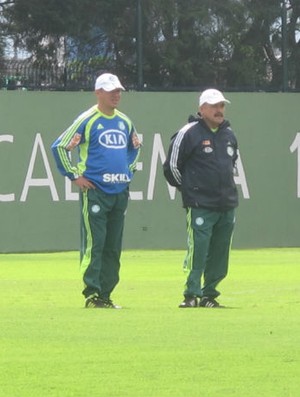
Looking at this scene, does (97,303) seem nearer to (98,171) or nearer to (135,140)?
(98,171)

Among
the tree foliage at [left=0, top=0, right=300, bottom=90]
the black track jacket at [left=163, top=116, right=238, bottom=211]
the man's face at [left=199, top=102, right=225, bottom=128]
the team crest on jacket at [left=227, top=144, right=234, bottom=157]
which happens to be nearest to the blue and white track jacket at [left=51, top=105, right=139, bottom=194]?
the black track jacket at [left=163, top=116, right=238, bottom=211]

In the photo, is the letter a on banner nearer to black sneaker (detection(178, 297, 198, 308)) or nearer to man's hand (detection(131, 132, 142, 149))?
man's hand (detection(131, 132, 142, 149))

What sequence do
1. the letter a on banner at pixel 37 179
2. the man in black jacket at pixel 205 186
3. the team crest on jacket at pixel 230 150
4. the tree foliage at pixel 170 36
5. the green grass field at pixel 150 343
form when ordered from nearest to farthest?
the green grass field at pixel 150 343 → the man in black jacket at pixel 205 186 → the team crest on jacket at pixel 230 150 → the tree foliage at pixel 170 36 → the letter a on banner at pixel 37 179

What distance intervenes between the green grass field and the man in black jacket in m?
0.31

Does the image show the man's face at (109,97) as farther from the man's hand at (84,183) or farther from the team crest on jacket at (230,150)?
the team crest on jacket at (230,150)

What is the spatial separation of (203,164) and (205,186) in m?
0.17

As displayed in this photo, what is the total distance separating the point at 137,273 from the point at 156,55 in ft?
19.7

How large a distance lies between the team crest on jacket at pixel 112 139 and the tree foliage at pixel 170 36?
31.6 ft

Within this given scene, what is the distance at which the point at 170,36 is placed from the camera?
21.5 m

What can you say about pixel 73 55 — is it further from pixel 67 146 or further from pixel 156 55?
pixel 67 146

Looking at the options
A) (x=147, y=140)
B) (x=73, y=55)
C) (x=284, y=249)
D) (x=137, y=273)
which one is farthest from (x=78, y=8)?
(x=137, y=273)

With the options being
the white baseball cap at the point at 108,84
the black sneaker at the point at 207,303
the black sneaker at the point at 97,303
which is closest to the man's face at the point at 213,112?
the white baseball cap at the point at 108,84

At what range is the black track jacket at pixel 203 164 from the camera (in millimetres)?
11312

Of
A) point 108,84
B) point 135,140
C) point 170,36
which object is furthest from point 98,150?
point 170,36
